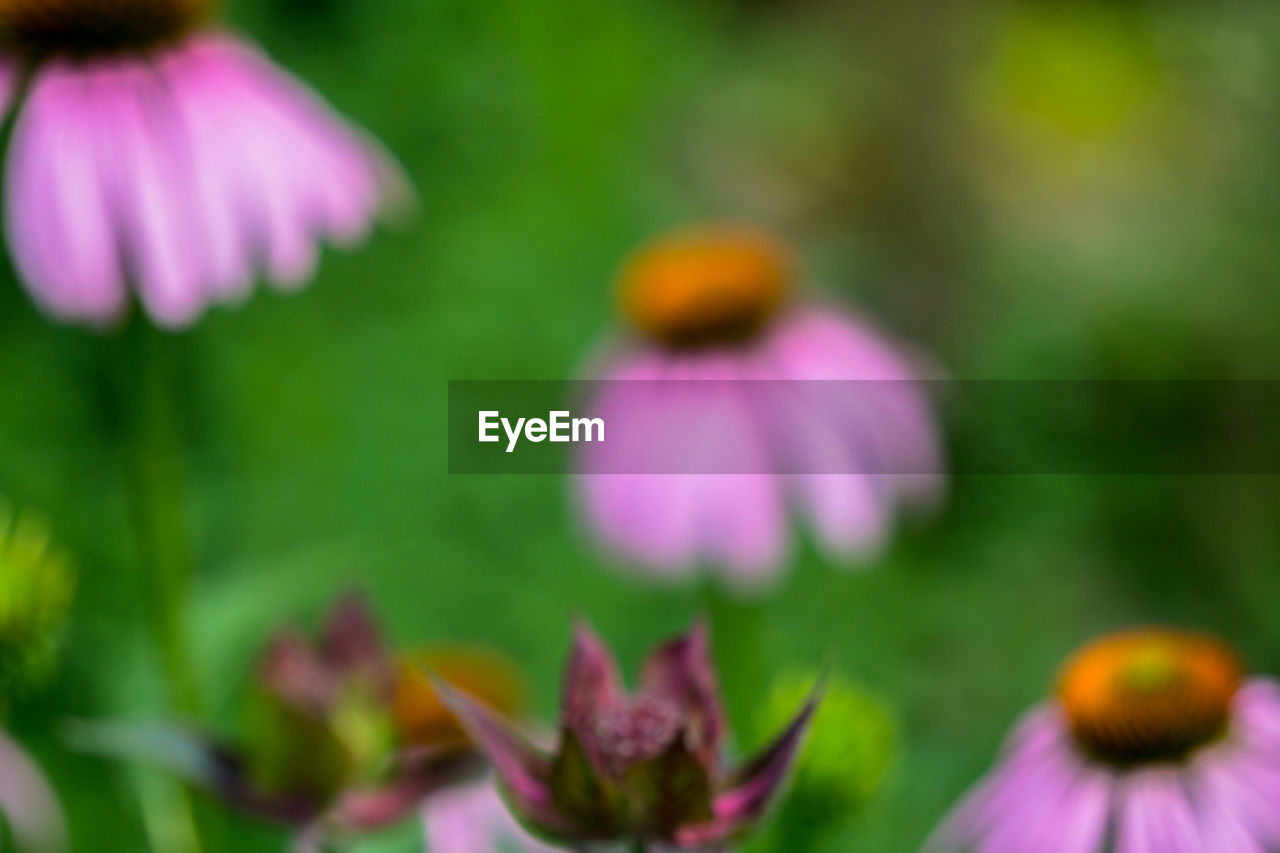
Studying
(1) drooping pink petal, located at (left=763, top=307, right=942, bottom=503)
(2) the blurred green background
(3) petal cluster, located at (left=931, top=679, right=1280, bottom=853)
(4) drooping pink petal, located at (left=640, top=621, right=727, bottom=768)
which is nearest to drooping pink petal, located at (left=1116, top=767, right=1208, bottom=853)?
(3) petal cluster, located at (left=931, top=679, right=1280, bottom=853)

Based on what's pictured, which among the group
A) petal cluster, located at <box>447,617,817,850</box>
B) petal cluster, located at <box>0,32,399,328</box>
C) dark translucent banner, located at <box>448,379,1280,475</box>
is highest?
petal cluster, located at <box>0,32,399,328</box>

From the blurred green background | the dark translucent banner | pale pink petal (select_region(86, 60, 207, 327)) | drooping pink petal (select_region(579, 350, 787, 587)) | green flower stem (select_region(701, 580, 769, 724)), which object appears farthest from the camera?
the blurred green background

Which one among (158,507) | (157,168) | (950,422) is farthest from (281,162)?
(950,422)

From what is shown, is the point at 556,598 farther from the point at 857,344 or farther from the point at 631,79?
→ the point at 631,79

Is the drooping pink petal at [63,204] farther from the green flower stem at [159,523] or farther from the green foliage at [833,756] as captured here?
the green foliage at [833,756]

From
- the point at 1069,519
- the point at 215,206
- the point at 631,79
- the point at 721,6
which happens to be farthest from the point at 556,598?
the point at 721,6

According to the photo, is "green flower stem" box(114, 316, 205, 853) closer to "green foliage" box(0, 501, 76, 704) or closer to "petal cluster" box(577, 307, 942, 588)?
"green foliage" box(0, 501, 76, 704)

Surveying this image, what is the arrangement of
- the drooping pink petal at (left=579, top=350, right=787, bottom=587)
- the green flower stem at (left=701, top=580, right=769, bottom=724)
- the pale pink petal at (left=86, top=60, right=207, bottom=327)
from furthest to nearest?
the drooping pink petal at (left=579, top=350, right=787, bottom=587)
the green flower stem at (left=701, top=580, right=769, bottom=724)
the pale pink petal at (left=86, top=60, right=207, bottom=327)
